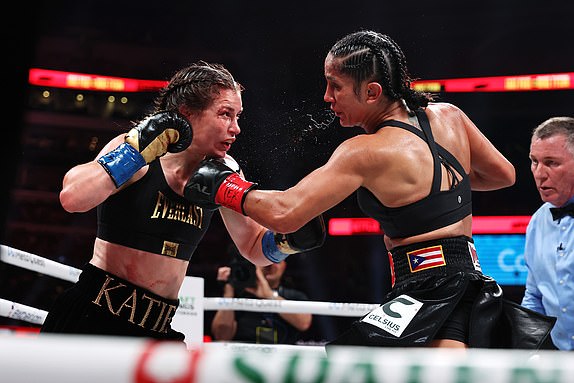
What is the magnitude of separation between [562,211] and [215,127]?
5.09 ft

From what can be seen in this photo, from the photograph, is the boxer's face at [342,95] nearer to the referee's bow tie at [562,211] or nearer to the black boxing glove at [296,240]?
the black boxing glove at [296,240]

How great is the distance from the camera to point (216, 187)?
231 centimetres

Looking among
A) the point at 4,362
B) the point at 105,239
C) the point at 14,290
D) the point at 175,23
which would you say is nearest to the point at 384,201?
the point at 105,239

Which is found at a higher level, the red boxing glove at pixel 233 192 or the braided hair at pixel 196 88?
the braided hair at pixel 196 88

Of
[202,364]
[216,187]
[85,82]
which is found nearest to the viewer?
[202,364]

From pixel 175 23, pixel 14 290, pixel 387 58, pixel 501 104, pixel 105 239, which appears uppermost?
pixel 175 23

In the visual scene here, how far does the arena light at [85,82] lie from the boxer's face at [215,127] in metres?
6.87

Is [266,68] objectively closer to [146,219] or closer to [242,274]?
[242,274]

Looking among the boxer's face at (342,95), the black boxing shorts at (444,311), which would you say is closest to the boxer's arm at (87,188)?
the boxer's face at (342,95)

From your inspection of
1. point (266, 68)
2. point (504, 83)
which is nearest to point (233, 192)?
point (504, 83)

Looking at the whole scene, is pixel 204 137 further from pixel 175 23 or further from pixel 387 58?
pixel 175 23

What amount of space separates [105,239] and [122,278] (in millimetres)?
152

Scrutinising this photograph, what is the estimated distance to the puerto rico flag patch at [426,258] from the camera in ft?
6.61

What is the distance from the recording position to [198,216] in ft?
8.52
